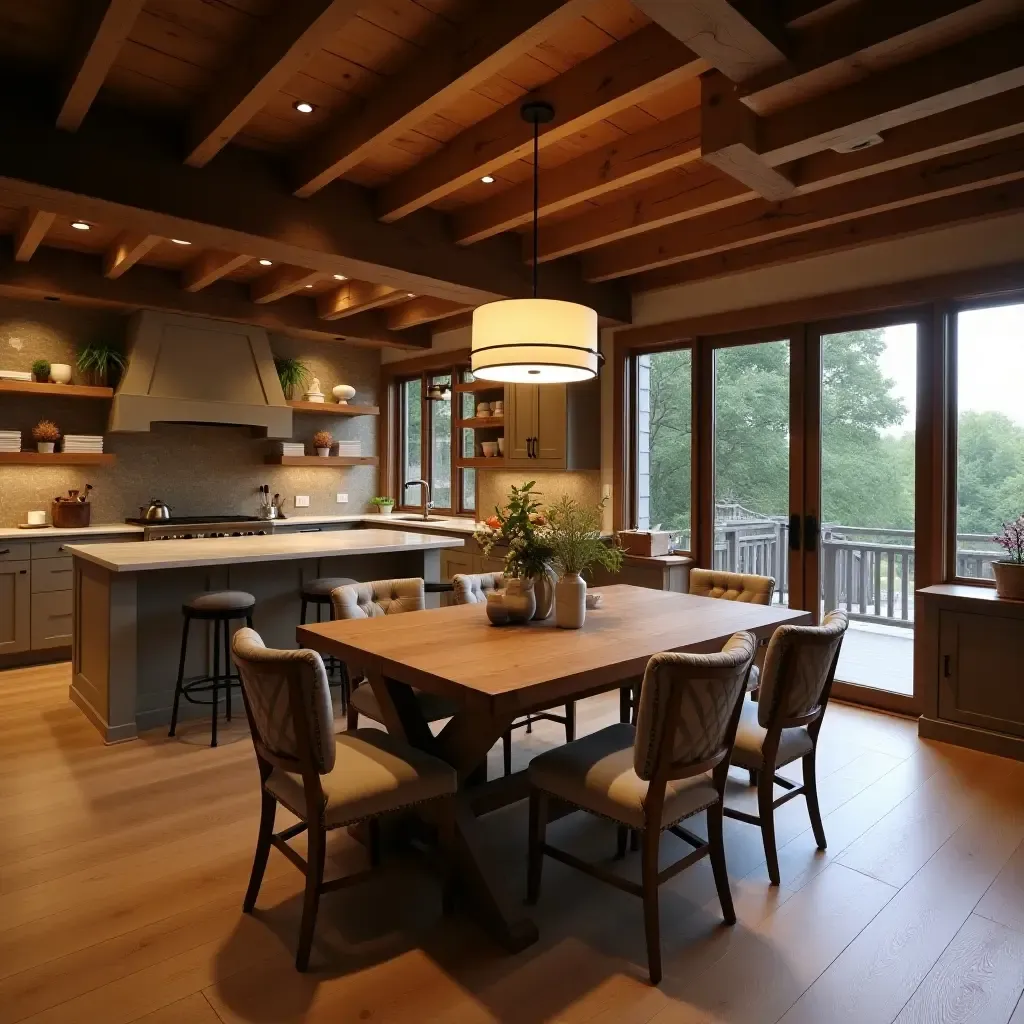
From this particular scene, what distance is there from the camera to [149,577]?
395 cm

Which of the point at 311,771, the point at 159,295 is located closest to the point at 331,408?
the point at 159,295

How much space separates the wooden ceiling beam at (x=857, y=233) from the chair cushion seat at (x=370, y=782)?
3.57m

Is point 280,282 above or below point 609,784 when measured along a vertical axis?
above

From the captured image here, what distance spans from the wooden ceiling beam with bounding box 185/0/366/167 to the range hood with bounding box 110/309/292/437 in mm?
3048

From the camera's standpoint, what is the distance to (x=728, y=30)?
2.29 m

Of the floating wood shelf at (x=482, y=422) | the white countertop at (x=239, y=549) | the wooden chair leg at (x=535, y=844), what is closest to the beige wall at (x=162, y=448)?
the floating wood shelf at (x=482, y=422)

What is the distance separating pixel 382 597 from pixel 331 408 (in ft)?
14.0

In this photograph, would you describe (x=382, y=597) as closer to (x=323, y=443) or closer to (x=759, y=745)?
(x=759, y=745)

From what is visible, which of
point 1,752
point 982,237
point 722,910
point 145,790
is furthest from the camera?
point 982,237

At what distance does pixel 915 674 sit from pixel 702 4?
11.6 feet

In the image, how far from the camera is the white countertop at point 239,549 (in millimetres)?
3661

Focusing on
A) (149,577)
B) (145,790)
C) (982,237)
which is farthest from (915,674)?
(149,577)

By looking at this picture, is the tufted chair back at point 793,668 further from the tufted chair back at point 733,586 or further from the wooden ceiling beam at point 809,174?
the wooden ceiling beam at point 809,174

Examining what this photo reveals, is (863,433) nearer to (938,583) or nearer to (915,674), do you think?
(938,583)
